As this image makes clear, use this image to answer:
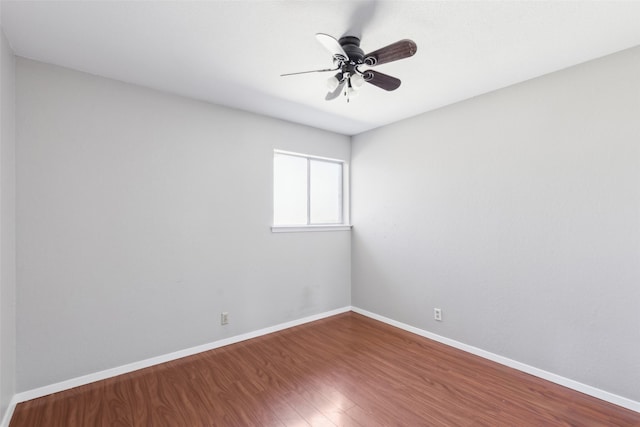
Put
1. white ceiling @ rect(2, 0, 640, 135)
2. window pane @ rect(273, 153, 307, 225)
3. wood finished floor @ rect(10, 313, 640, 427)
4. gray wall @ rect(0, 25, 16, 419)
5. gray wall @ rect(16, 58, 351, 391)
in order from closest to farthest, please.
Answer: white ceiling @ rect(2, 0, 640, 135)
gray wall @ rect(0, 25, 16, 419)
wood finished floor @ rect(10, 313, 640, 427)
gray wall @ rect(16, 58, 351, 391)
window pane @ rect(273, 153, 307, 225)

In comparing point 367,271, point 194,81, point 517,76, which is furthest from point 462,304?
point 194,81

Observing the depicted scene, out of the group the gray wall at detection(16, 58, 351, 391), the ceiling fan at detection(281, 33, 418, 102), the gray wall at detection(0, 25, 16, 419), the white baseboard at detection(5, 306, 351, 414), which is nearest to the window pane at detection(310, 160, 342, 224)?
the gray wall at detection(16, 58, 351, 391)

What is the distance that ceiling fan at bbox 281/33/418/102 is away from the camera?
160cm

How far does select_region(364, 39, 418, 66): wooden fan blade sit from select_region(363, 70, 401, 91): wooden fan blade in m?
0.12

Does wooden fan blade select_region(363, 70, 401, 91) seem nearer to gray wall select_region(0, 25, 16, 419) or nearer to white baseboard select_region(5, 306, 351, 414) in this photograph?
gray wall select_region(0, 25, 16, 419)

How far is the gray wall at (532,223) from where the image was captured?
2.05 meters

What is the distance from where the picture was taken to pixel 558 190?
7.61 ft

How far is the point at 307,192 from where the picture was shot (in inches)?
151

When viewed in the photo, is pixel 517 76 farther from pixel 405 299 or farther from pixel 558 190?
pixel 405 299

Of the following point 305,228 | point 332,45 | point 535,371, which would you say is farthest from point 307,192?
point 535,371

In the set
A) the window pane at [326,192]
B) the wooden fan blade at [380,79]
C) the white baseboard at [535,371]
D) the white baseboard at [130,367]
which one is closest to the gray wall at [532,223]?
the white baseboard at [535,371]

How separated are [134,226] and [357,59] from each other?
2.23 meters

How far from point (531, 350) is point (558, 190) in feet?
4.37

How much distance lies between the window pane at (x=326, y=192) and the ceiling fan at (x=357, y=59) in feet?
6.10
